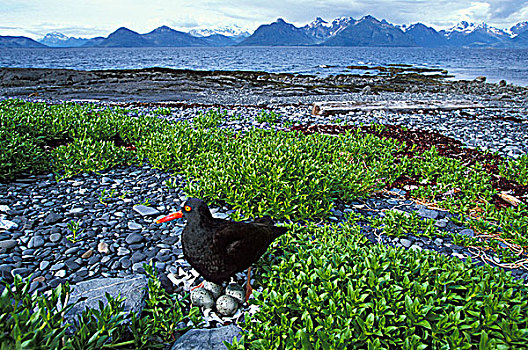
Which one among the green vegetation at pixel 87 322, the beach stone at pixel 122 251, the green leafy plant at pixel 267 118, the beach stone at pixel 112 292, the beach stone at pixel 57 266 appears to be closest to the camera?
the green vegetation at pixel 87 322

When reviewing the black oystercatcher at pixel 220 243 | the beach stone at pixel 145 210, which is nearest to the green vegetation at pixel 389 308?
the black oystercatcher at pixel 220 243

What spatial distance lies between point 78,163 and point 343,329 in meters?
6.62

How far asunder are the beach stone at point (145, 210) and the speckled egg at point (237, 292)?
2305 millimetres

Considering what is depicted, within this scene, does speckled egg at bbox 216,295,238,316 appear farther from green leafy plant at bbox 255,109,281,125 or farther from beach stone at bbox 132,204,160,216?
green leafy plant at bbox 255,109,281,125

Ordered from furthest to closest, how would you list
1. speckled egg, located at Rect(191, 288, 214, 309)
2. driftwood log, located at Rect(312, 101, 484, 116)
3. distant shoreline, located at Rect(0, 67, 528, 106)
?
distant shoreline, located at Rect(0, 67, 528, 106) < driftwood log, located at Rect(312, 101, 484, 116) < speckled egg, located at Rect(191, 288, 214, 309)

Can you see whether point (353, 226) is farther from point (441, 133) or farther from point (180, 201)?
point (441, 133)

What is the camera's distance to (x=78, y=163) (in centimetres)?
722

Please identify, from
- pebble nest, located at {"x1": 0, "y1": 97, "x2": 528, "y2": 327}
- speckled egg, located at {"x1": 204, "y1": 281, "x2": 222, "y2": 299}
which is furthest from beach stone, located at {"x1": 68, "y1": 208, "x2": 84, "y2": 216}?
speckled egg, located at {"x1": 204, "y1": 281, "x2": 222, "y2": 299}

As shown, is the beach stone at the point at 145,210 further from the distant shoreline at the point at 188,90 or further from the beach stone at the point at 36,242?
the distant shoreline at the point at 188,90

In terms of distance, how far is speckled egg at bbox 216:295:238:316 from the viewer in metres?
3.57

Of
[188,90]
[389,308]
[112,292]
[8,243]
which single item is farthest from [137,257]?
[188,90]

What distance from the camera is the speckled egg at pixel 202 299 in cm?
364

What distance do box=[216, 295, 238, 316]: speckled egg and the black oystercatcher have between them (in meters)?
0.18

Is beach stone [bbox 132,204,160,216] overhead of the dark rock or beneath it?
beneath
